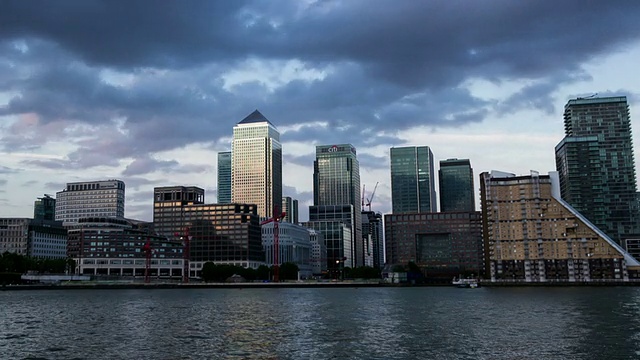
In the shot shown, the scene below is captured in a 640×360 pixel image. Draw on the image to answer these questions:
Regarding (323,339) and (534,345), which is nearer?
(534,345)

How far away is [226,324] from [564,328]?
44.2 metres

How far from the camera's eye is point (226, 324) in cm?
8981

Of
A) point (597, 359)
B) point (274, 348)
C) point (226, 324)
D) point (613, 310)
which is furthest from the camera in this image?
point (613, 310)

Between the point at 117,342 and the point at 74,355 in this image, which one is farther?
the point at 117,342

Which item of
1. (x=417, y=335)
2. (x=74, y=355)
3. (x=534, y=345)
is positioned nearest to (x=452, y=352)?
(x=534, y=345)

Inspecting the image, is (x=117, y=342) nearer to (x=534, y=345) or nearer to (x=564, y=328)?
(x=534, y=345)

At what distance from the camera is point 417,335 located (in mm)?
74375

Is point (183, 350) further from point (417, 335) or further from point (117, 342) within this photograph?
point (417, 335)

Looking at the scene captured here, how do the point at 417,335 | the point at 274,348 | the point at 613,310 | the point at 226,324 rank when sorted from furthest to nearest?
the point at 613,310, the point at 226,324, the point at 417,335, the point at 274,348

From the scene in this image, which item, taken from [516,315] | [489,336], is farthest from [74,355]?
[516,315]

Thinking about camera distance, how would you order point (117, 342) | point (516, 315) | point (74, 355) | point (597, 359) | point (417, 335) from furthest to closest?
point (516, 315)
point (417, 335)
point (117, 342)
point (74, 355)
point (597, 359)

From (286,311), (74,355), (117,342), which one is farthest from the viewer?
(286,311)

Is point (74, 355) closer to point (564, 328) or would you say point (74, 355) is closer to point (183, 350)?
point (183, 350)

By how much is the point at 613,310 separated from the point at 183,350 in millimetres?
77494
